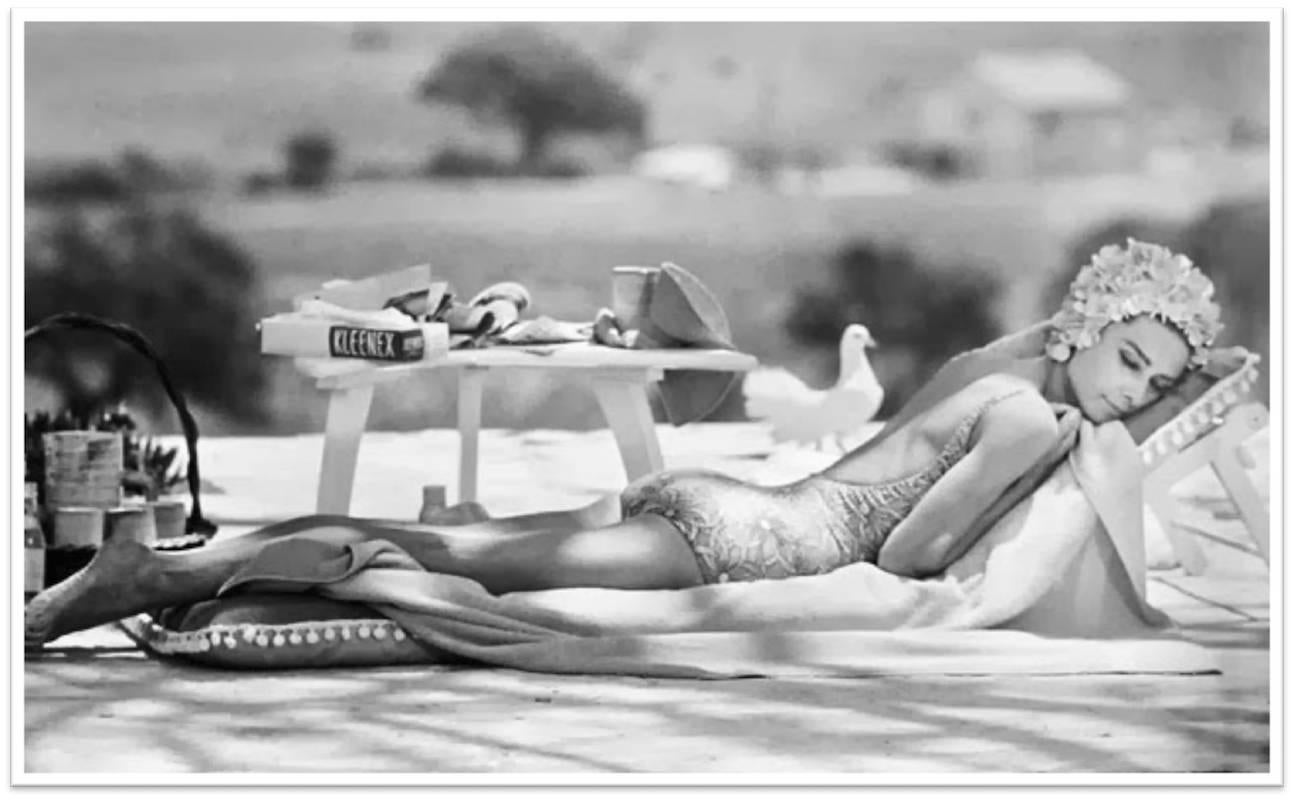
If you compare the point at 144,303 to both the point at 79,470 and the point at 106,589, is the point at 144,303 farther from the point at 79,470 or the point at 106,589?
the point at 106,589

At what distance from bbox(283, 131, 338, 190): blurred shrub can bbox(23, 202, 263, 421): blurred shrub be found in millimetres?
234

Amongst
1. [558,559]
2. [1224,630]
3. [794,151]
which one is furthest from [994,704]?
[794,151]

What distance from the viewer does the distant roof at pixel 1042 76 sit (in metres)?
5.43

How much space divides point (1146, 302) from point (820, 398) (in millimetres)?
828

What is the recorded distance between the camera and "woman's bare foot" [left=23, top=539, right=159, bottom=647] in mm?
5023

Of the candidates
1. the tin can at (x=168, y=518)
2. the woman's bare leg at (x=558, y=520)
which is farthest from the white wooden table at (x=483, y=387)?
the tin can at (x=168, y=518)

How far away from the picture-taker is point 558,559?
5141 mm

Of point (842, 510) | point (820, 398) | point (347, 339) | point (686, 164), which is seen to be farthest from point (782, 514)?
point (347, 339)

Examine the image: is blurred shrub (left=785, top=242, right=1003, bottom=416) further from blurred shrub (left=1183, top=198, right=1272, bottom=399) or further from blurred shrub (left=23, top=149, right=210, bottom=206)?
blurred shrub (left=23, top=149, right=210, bottom=206)

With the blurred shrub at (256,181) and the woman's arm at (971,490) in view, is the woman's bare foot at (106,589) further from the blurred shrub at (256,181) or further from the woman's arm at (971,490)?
the woman's arm at (971,490)

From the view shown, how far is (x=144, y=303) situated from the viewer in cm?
535

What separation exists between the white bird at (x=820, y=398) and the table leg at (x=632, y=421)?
25 centimetres

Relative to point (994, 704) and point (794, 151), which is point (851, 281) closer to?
point (794, 151)

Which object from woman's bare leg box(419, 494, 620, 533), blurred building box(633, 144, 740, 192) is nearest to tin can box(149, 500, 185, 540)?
woman's bare leg box(419, 494, 620, 533)
